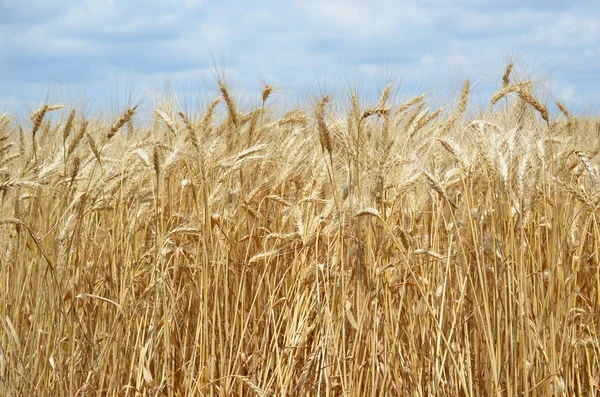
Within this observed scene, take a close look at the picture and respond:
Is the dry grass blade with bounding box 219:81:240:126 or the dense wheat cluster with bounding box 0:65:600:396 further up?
the dry grass blade with bounding box 219:81:240:126

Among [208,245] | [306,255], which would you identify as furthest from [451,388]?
[208,245]

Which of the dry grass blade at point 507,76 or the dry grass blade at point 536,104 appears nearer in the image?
the dry grass blade at point 536,104

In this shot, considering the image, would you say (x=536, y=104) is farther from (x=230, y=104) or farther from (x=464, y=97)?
(x=464, y=97)

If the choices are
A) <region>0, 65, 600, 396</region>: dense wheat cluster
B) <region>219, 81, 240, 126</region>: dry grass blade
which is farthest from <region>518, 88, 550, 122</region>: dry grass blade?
<region>219, 81, 240, 126</region>: dry grass blade

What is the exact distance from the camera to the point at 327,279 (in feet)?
6.46

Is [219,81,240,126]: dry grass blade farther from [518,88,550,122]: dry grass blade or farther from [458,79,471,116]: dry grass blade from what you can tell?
[458,79,471,116]: dry grass blade

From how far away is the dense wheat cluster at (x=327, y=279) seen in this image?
1922mm

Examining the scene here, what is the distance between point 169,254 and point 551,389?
1.34 metres

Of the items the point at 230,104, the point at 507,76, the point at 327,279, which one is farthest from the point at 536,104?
the point at 507,76

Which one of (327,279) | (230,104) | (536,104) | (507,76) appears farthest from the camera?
(507,76)

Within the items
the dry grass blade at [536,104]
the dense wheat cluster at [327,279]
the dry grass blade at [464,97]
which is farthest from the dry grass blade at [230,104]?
the dry grass blade at [464,97]

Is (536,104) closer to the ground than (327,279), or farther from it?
farther from it

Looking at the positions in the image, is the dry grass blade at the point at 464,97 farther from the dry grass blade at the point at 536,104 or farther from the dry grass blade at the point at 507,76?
the dry grass blade at the point at 536,104

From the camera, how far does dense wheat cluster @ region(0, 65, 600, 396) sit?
75.7 inches
